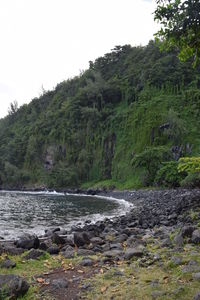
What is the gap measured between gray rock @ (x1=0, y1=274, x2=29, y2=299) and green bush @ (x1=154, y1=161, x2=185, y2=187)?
45.8 meters

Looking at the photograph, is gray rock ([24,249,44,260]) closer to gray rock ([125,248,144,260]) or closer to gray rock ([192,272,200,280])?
gray rock ([125,248,144,260])

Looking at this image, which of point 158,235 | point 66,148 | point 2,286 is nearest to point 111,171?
point 66,148

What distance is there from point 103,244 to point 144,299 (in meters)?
7.21

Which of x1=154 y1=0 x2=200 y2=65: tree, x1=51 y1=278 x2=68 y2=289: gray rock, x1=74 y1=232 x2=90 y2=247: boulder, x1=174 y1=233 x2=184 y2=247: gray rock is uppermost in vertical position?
x1=154 y1=0 x2=200 y2=65: tree

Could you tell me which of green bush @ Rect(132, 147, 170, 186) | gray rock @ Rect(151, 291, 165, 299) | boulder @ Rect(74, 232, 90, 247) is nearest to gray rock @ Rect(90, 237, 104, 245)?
boulder @ Rect(74, 232, 90, 247)

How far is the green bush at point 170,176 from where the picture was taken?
166 ft

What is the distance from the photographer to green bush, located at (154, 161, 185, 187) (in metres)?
50.5

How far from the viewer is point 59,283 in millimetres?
7465

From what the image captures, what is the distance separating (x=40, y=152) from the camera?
387 feet

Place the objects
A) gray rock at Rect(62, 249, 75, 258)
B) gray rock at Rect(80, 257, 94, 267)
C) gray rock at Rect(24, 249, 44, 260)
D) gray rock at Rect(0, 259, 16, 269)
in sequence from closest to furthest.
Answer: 1. gray rock at Rect(0, 259, 16, 269)
2. gray rock at Rect(80, 257, 94, 267)
3. gray rock at Rect(24, 249, 44, 260)
4. gray rock at Rect(62, 249, 75, 258)

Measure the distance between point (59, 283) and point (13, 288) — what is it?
1321mm

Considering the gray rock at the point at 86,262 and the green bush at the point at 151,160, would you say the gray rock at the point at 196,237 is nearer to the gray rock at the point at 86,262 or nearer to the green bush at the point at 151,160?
the gray rock at the point at 86,262

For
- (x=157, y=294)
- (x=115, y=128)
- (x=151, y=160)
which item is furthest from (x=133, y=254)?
(x=115, y=128)

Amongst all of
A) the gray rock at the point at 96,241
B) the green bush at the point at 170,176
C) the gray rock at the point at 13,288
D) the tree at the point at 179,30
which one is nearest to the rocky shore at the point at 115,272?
the gray rock at the point at 13,288
